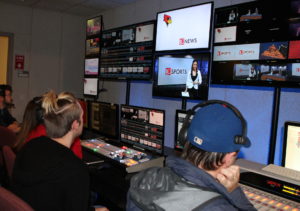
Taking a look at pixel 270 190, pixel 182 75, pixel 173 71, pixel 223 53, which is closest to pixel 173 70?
pixel 173 71

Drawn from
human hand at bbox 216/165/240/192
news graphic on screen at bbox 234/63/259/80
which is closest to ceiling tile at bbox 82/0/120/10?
news graphic on screen at bbox 234/63/259/80

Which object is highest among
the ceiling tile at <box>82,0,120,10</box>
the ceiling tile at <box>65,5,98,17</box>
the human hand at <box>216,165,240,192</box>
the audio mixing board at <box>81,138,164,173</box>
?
the ceiling tile at <box>65,5,98,17</box>

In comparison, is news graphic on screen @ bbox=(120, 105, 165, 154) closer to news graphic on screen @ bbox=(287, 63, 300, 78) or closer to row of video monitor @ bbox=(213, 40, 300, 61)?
row of video monitor @ bbox=(213, 40, 300, 61)

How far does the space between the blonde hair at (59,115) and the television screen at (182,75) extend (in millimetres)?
1234

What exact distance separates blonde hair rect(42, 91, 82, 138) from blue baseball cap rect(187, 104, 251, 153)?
3.03 ft

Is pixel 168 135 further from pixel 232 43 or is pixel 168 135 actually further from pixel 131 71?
pixel 232 43

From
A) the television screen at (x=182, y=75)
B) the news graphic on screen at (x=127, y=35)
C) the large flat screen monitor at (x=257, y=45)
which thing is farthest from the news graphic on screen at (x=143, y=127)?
the news graphic on screen at (x=127, y=35)

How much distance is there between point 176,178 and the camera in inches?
31.1

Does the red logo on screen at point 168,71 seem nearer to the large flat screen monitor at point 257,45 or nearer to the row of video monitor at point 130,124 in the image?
the large flat screen monitor at point 257,45

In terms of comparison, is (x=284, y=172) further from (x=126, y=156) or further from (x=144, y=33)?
(x=144, y=33)

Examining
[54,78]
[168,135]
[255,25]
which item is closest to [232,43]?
[255,25]

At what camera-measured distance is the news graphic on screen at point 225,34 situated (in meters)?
2.27

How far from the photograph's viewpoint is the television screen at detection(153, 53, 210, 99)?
8.03ft

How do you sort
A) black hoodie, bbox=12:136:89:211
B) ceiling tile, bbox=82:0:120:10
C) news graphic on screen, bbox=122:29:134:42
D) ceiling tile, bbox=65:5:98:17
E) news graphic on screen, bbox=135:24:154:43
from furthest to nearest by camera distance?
ceiling tile, bbox=65:5:98:17 < ceiling tile, bbox=82:0:120:10 < news graphic on screen, bbox=122:29:134:42 < news graphic on screen, bbox=135:24:154:43 < black hoodie, bbox=12:136:89:211
